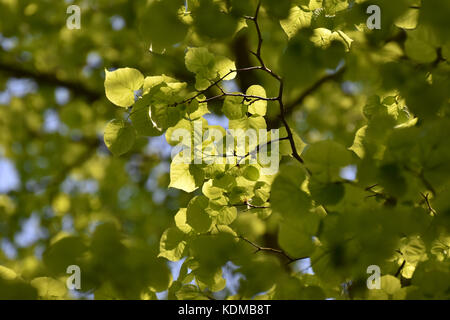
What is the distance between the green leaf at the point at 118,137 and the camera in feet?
3.38

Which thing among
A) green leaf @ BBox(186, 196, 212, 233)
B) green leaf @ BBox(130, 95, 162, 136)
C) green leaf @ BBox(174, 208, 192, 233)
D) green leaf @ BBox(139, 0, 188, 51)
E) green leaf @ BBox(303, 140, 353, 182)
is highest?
green leaf @ BBox(139, 0, 188, 51)

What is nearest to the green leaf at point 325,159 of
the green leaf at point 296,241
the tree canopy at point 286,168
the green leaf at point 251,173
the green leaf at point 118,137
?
the tree canopy at point 286,168

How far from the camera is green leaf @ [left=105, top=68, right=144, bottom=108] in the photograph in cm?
100

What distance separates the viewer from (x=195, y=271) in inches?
33.5

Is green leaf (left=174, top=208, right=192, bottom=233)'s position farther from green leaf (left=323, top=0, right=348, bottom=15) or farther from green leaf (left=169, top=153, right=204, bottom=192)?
green leaf (left=323, top=0, right=348, bottom=15)

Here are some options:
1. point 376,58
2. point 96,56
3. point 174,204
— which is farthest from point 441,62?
point 96,56

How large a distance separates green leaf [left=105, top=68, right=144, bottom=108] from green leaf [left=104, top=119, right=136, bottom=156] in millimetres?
73

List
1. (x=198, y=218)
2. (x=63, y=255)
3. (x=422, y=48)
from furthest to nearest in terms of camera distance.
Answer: (x=198, y=218) → (x=422, y=48) → (x=63, y=255)

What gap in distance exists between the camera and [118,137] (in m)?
1.03

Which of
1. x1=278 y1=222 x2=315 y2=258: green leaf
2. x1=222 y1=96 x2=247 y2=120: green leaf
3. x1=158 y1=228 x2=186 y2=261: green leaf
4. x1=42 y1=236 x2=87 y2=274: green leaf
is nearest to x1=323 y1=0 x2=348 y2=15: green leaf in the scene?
x1=222 y1=96 x2=247 y2=120: green leaf

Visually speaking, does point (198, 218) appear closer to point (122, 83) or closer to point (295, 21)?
point (122, 83)

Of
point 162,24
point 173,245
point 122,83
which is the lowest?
point 173,245

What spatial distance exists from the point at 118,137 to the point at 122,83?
142mm

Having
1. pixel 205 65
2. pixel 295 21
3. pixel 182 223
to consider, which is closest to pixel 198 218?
pixel 182 223
